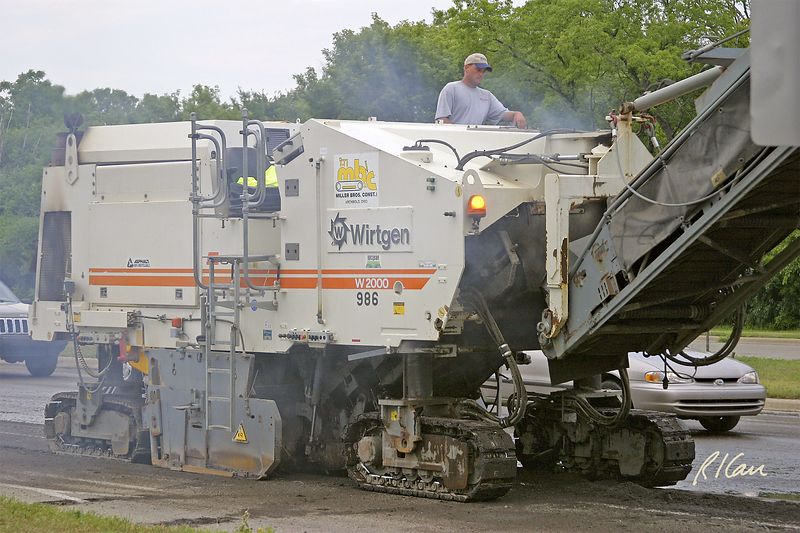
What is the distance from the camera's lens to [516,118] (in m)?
12.7

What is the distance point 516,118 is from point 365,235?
8.20 ft

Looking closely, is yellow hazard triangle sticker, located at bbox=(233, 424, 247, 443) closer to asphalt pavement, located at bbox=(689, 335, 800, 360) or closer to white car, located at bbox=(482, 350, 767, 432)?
white car, located at bbox=(482, 350, 767, 432)

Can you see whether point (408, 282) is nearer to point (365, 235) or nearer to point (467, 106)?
point (365, 235)

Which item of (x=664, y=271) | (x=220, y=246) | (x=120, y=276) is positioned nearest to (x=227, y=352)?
(x=220, y=246)

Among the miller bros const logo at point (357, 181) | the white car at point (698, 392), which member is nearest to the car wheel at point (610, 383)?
the white car at point (698, 392)

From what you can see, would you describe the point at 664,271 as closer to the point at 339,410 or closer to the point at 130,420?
the point at 339,410

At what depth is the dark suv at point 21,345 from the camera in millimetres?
23703

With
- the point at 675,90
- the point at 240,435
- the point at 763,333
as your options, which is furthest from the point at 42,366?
the point at 763,333

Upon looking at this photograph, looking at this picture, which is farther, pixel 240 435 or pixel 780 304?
pixel 780 304

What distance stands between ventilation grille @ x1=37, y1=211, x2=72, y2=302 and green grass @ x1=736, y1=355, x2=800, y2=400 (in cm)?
999

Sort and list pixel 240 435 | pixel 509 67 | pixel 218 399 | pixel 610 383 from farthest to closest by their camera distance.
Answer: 1. pixel 509 67
2. pixel 610 383
3. pixel 218 399
4. pixel 240 435

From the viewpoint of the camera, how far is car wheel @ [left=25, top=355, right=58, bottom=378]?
24.3 metres

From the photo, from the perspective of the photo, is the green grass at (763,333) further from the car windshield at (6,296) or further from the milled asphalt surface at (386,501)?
the milled asphalt surface at (386,501)

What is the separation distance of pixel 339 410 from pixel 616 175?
3.37 metres
